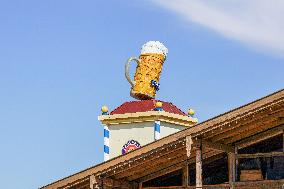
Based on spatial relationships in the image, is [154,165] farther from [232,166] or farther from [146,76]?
[146,76]

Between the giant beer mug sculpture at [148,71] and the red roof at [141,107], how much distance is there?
2.69ft

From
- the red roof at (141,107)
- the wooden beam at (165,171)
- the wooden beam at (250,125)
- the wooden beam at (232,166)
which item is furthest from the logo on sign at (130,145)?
the wooden beam at (250,125)

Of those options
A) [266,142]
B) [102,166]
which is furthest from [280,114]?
[102,166]

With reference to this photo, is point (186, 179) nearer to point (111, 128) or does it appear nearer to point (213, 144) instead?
point (213, 144)

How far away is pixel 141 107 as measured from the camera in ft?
106

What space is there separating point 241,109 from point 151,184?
430 cm

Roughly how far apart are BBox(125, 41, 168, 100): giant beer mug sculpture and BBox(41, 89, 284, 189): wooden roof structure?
1252 cm

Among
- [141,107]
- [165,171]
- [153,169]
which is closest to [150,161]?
[153,169]

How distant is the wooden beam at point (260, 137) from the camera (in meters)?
19.7

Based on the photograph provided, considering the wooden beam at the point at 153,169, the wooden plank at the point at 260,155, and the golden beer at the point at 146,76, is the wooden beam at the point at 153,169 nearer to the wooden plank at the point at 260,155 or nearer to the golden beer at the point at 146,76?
the wooden plank at the point at 260,155

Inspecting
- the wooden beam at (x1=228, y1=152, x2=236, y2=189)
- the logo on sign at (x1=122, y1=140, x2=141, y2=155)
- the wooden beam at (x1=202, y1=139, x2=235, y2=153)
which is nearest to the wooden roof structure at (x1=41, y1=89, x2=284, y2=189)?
the wooden beam at (x1=202, y1=139, x2=235, y2=153)

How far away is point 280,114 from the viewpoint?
19.0m

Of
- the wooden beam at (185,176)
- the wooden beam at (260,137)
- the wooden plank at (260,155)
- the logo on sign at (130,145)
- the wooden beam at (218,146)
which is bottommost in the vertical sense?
the wooden beam at (185,176)

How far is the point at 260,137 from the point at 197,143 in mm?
1955
